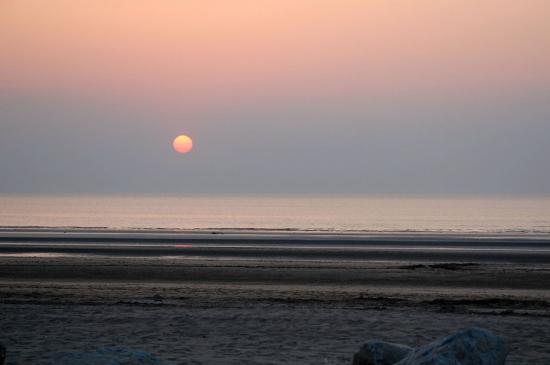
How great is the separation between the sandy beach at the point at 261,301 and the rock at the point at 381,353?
5.28 ft

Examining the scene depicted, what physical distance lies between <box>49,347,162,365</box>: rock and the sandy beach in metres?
1.17

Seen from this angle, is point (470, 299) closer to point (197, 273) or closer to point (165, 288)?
point (165, 288)

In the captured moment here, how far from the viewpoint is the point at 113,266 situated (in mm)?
31859

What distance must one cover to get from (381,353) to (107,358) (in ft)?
13.0

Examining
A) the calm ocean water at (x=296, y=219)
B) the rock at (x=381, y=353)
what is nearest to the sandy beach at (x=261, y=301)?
the rock at (x=381, y=353)

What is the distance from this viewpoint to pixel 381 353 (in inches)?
429

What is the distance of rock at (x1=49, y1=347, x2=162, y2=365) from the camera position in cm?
1049

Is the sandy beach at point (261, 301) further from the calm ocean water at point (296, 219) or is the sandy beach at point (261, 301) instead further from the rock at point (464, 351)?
the calm ocean water at point (296, 219)

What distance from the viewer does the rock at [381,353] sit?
35.6 ft

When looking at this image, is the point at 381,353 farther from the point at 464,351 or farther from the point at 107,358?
the point at 107,358

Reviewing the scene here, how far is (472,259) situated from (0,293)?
80.4ft

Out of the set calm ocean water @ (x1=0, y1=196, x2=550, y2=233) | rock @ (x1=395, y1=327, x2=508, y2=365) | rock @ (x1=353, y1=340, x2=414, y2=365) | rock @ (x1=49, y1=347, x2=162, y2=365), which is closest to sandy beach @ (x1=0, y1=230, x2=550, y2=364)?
rock @ (x1=49, y1=347, x2=162, y2=365)

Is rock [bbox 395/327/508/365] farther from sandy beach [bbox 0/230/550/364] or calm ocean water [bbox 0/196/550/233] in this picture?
calm ocean water [bbox 0/196/550/233]

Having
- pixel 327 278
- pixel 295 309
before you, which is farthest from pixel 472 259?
pixel 295 309
